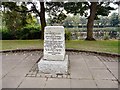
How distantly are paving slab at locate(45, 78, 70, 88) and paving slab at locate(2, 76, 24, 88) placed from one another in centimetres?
67

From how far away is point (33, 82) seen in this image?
4816 mm

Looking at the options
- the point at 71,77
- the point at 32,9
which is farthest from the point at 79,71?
the point at 32,9

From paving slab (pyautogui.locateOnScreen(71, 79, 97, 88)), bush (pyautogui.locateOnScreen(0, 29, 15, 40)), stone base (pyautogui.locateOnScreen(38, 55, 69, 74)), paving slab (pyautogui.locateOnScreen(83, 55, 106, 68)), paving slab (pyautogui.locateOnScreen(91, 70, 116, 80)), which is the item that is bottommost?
paving slab (pyautogui.locateOnScreen(71, 79, 97, 88))

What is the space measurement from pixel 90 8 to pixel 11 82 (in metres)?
12.3

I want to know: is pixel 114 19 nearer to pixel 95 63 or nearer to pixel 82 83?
pixel 95 63

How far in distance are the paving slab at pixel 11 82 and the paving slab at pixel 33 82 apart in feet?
0.40

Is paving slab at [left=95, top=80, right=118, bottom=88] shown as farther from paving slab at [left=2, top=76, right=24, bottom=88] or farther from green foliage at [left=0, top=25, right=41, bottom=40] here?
green foliage at [left=0, top=25, right=41, bottom=40]

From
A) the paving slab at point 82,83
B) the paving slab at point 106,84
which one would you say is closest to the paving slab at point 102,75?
the paving slab at point 106,84

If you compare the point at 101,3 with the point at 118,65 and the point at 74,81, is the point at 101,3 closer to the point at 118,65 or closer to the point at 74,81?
the point at 118,65

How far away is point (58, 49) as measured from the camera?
20.1 feet

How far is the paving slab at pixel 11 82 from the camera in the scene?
15.0ft

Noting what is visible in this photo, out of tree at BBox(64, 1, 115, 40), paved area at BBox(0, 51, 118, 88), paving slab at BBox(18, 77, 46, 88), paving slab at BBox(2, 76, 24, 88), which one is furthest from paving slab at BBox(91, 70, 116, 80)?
tree at BBox(64, 1, 115, 40)

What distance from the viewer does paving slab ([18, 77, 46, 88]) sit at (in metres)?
4.55

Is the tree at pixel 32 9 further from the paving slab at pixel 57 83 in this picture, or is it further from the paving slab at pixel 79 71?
the paving slab at pixel 57 83
